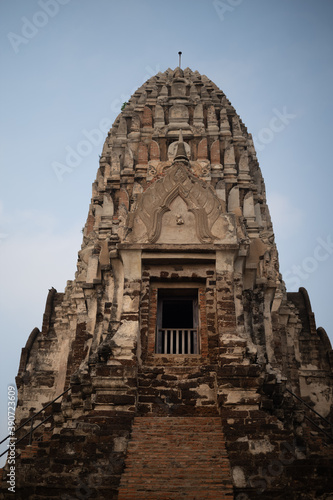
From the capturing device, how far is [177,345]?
10.2m

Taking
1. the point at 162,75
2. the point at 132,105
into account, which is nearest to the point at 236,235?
the point at 132,105

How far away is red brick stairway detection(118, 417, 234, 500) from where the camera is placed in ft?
23.3

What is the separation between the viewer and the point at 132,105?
1694cm

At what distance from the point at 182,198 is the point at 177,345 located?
11.3 ft

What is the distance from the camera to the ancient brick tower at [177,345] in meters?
7.53

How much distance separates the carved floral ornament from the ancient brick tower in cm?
3

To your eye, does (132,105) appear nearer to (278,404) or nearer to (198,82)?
(198,82)

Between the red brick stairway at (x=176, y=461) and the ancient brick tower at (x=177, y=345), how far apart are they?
0.02 meters

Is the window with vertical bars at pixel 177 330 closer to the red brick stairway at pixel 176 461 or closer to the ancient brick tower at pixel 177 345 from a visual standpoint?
the ancient brick tower at pixel 177 345

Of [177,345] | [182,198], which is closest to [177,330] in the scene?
[177,345]

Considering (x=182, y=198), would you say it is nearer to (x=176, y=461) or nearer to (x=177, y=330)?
(x=177, y=330)

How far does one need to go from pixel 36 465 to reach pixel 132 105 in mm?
12649

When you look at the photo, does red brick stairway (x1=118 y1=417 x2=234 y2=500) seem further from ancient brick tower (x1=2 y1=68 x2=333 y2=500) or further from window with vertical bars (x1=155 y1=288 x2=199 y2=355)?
window with vertical bars (x1=155 y1=288 x2=199 y2=355)

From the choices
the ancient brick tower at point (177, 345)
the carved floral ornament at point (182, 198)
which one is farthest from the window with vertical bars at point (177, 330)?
the carved floral ornament at point (182, 198)
